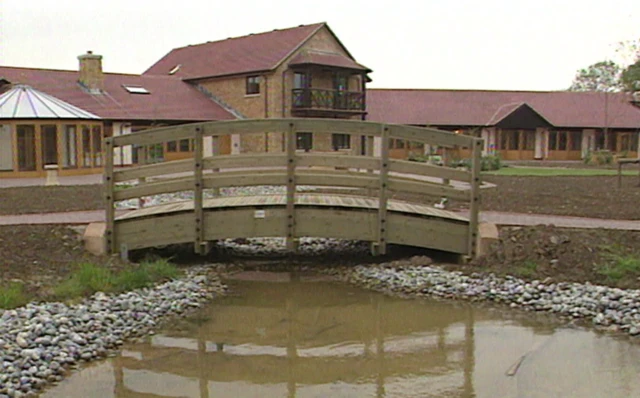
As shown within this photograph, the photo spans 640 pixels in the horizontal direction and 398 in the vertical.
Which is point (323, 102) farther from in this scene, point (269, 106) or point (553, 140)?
point (553, 140)

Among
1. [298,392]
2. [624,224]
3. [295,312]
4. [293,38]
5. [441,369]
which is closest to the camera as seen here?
[298,392]

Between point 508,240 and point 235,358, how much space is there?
4.91 meters

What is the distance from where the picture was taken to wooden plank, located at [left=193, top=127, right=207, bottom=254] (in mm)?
9727

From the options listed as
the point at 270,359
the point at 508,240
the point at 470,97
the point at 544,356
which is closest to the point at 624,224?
the point at 508,240

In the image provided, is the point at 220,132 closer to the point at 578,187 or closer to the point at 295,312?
the point at 295,312

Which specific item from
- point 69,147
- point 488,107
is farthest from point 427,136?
point 488,107

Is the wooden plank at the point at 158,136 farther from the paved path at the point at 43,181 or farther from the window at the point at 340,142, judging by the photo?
the window at the point at 340,142

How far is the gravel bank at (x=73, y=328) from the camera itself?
596cm

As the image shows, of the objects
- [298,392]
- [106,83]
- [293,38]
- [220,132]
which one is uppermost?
[293,38]

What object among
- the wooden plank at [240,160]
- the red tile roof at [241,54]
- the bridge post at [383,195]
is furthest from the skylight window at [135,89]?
the bridge post at [383,195]

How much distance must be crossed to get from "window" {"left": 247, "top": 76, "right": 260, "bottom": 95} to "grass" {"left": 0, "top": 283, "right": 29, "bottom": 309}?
25.9 meters

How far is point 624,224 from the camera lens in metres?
11.0

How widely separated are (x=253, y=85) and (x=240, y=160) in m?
24.0

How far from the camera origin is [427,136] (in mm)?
9891
